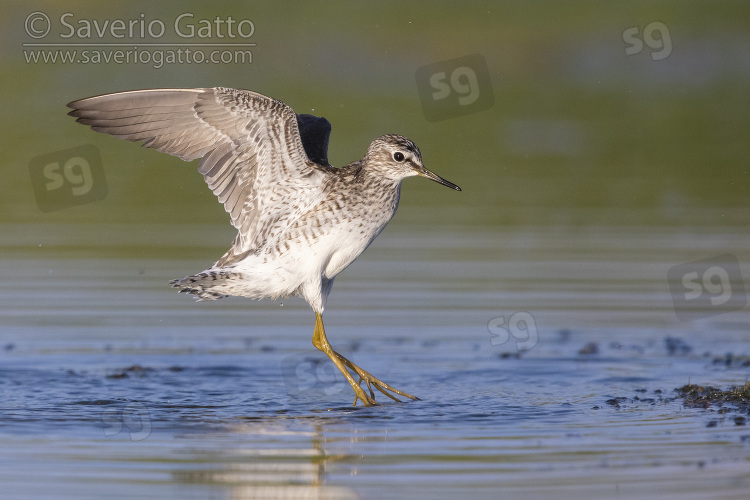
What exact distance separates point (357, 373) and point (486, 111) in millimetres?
12189

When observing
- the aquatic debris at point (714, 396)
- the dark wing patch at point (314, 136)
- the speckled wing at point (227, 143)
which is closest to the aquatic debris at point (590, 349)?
the aquatic debris at point (714, 396)

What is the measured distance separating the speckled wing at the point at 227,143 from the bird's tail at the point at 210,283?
0.36 meters

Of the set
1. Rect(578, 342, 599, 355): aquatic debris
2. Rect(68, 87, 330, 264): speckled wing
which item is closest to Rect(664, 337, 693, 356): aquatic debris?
Rect(578, 342, 599, 355): aquatic debris

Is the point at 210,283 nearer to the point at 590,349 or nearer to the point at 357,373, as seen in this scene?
the point at 357,373

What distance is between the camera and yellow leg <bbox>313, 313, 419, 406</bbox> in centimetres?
918

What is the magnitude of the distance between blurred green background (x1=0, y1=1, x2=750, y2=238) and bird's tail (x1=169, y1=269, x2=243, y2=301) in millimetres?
5737

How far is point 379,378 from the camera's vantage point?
32.2ft

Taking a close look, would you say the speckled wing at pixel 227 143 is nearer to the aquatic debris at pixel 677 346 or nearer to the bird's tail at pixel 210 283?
the bird's tail at pixel 210 283

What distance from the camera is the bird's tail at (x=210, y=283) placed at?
9086 mm

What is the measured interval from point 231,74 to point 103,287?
9.49 meters

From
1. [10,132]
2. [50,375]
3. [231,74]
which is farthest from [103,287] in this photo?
[231,74]

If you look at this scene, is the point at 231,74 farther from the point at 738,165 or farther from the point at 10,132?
the point at 738,165

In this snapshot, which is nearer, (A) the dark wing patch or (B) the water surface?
(B) the water surface

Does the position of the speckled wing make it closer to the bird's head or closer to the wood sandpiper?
the wood sandpiper
